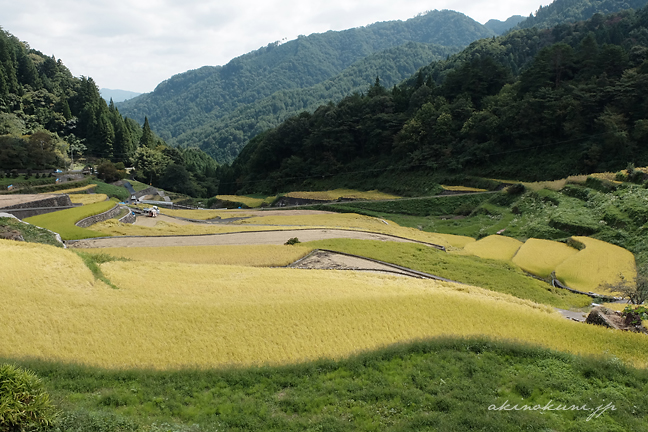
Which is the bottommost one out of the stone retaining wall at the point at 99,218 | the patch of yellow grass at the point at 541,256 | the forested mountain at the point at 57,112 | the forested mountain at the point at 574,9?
the patch of yellow grass at the point at 541,256

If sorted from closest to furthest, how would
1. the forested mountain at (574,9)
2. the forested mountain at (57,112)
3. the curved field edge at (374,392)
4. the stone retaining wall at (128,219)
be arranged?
the curved field edge at (374,392) → the stone retaining wall at (128,219) → the forested mountain at (57,112) → the forested mountain at (574,9)

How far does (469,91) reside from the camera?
61.8 metres

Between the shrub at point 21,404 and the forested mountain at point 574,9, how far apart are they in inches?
5149

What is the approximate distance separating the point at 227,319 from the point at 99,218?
75.4 feet

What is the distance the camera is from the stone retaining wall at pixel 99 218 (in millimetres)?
28250

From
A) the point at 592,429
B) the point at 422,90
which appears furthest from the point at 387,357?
the point at 422,90

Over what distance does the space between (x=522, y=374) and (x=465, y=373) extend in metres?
1.22

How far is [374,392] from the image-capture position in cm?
865

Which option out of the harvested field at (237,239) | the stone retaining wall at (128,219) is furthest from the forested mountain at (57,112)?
the harvested field at (237,239)

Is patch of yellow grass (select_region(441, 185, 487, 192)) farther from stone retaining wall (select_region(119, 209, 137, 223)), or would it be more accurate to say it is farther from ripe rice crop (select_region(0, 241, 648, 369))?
ripe rice crop (select_region(0, 241, 648, 369))

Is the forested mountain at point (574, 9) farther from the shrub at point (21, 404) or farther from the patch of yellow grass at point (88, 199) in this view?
the shrub at point (21, 404)

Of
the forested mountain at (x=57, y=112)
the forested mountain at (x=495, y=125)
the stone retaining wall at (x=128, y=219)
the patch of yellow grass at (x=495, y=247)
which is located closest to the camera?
the patch of yellow grass at (x=495, y=247)

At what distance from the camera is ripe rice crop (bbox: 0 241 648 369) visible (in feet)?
33.4

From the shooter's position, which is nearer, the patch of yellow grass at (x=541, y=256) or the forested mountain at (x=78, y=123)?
the patch of yellow grass at (x=541, y=256)
